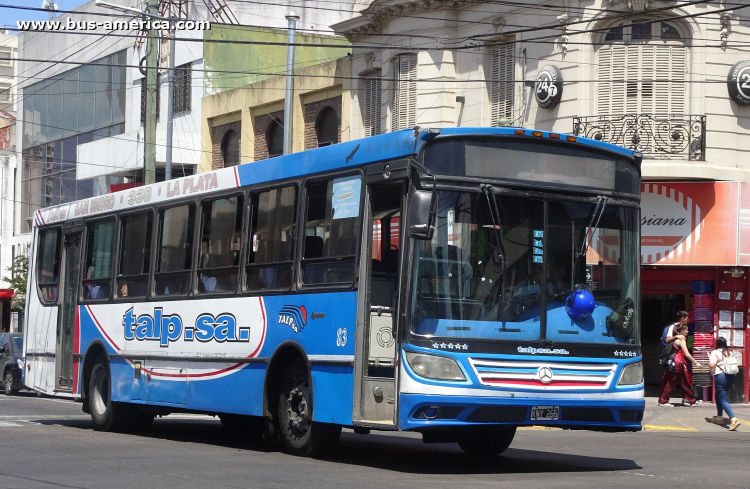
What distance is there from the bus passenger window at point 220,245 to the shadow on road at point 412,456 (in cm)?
192

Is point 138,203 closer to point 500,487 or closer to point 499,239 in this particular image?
point 499,239

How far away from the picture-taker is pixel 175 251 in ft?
46.2

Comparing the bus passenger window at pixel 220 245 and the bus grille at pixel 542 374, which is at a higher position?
the bus passenger window at pixel 220 245

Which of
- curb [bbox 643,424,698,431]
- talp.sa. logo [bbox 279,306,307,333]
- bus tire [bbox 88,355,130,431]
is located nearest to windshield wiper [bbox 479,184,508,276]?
talp.sa. logo [bbox 279,306,307,333]

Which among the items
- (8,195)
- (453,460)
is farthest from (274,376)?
(8,195)

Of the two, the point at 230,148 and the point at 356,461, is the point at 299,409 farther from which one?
the point at 230,148

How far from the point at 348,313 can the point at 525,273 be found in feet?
5.60

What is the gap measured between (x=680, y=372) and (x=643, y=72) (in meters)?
5.86

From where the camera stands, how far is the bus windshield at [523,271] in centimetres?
1000

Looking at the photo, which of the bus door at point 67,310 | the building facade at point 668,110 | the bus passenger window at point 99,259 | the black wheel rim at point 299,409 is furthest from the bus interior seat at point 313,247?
the building facade at point 668,110

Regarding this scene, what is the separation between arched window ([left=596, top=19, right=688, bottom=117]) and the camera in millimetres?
22250

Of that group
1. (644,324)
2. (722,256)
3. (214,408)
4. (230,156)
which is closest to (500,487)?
(214,408)

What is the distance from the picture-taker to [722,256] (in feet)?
72.3

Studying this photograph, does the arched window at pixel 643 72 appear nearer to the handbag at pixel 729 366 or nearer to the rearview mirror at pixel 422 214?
the handbag at pixel 729 366
